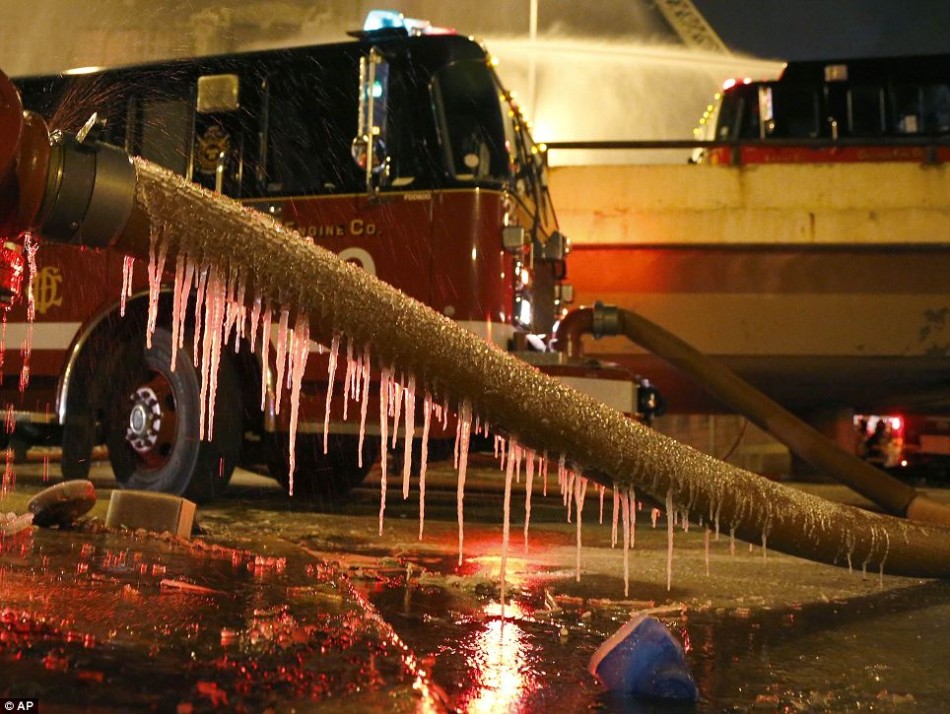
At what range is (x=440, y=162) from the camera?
5520 mm

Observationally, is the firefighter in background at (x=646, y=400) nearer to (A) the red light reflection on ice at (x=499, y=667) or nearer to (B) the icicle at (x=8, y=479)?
(A) the red light reflection on ice at (x=499, y=667)

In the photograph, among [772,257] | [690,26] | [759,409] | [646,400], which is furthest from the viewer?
[690,26]

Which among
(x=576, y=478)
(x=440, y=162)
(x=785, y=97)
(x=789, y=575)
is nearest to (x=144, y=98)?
(x=440, y=162)

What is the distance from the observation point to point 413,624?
9.59 feet

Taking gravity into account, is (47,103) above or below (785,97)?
below

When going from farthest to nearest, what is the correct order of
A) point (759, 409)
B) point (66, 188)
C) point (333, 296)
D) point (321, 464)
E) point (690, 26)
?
point (690, 26), point (321, 464), point (759, 409), point (333, 296), point (66, 188)

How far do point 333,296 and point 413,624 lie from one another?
1043 mm

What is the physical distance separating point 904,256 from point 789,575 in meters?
5.16

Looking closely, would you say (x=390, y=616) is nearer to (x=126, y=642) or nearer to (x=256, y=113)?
(x=126, y=642)

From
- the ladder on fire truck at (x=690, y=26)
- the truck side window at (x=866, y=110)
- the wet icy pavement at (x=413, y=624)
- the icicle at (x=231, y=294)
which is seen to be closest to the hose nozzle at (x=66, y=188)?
the icicle at (x=231, y=294)

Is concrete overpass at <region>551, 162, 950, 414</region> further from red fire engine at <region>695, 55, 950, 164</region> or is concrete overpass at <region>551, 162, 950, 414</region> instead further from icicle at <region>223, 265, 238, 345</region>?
icicle at <region>223, 265, 238, 345</region>

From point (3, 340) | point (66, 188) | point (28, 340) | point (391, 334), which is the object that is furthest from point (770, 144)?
point (66, 188)

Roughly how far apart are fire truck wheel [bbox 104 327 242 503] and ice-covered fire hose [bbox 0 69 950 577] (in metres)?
2.62

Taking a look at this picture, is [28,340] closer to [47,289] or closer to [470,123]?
[47,289]
